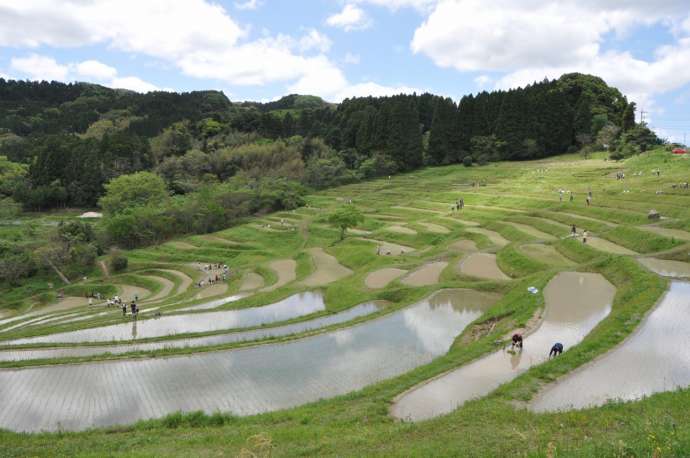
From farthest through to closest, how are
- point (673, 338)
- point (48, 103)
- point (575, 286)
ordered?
1. point (48, 103)
2. point (575, 286)
3. point (673, 338)

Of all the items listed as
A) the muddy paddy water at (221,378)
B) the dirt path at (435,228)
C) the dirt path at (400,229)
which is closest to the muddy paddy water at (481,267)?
the muddy paddy water at (221,378)

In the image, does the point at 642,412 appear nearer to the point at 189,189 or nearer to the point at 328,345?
the point at 328,345

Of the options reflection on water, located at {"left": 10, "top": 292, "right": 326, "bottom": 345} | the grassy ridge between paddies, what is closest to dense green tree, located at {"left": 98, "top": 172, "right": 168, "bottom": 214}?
reflection on water, located at {"left": 10, "top": 292, "right": 326, "bottom": 345}

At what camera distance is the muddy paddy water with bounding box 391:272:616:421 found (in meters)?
11.6

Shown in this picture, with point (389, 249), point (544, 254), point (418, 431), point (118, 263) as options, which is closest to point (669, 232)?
point (544, 254)

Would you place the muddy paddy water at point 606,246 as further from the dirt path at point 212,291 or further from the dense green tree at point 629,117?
the dense green tree at point 629,117

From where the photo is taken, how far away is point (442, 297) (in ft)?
70.1

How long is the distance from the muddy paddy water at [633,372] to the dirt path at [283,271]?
19862mm

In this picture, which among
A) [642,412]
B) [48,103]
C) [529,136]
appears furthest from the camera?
[48,103]

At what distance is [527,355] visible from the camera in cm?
1381

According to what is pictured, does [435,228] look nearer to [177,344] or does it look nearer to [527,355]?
[527,355]

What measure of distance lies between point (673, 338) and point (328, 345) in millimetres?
10465

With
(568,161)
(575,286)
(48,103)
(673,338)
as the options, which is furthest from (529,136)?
(48,103)

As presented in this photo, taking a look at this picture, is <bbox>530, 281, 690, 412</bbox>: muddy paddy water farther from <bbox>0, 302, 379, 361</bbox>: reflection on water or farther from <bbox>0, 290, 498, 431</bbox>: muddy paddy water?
<bbox>0, 302, 379, 361</bbox>: reflection on water
